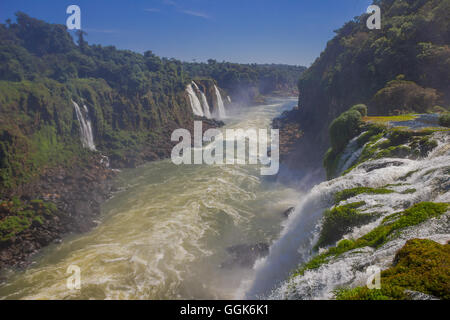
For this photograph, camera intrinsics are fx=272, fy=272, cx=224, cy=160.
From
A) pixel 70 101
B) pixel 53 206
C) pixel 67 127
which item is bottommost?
pixel 53 206

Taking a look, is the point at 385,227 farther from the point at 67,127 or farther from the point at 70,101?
the point at 70,101

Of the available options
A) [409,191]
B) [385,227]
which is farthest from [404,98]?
[385,227]

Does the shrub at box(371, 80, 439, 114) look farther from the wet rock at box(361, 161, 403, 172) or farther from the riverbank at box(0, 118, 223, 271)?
the riverbank at box(0, 118, 223, 271)

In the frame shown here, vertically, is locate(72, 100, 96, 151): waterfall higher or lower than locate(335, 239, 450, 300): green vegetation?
higher

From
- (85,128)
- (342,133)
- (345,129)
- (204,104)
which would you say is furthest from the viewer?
(204,104)

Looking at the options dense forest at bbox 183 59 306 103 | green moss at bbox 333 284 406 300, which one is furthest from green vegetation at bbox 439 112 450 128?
dense forest at bbox 183 59 306 103

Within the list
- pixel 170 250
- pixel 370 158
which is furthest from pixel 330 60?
pixel 170 250
